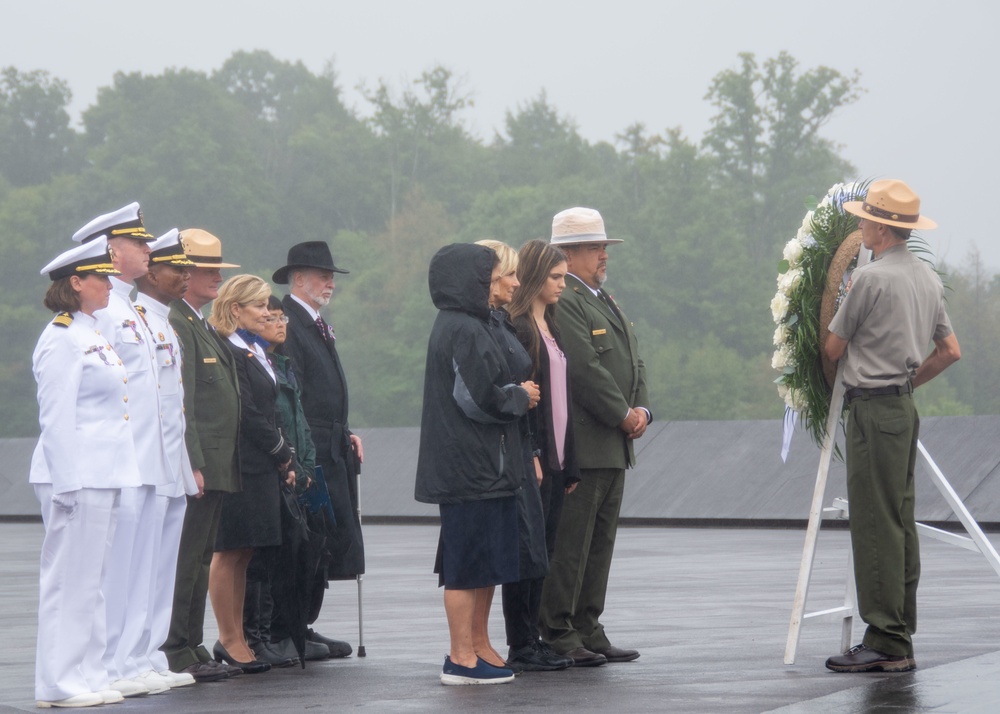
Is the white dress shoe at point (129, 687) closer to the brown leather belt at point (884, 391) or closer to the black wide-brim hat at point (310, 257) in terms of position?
the black wide-brim hat at point (310, 257)

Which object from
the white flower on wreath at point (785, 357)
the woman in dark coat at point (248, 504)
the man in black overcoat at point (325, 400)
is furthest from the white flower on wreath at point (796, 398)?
the woman in dark coat at point (248, 504)

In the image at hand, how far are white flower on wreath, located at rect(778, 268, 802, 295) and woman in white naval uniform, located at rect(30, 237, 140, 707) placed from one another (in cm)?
292

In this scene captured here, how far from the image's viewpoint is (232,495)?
23.8ft

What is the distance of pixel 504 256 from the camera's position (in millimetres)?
6965

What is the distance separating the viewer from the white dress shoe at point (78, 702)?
240 inches

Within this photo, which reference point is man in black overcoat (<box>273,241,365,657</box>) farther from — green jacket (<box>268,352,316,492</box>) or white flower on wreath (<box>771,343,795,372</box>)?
white flower on wreath (<box>771,343,795,372</box>)

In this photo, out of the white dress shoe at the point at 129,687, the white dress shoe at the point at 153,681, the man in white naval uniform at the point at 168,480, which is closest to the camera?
the white dress shoe at the point at 129,687

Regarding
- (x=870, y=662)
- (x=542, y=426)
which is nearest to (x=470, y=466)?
(x=542, y=426)

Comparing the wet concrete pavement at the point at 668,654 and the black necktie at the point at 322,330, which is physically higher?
the black necktie at the point at 322,330

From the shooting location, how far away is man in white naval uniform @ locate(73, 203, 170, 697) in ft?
21.1

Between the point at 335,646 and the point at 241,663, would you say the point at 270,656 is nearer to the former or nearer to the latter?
the point at 241,663

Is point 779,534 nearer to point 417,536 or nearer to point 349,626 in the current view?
point 417,536

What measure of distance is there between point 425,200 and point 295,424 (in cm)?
6476

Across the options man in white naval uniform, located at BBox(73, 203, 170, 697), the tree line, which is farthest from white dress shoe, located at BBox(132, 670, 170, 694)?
the tree line
